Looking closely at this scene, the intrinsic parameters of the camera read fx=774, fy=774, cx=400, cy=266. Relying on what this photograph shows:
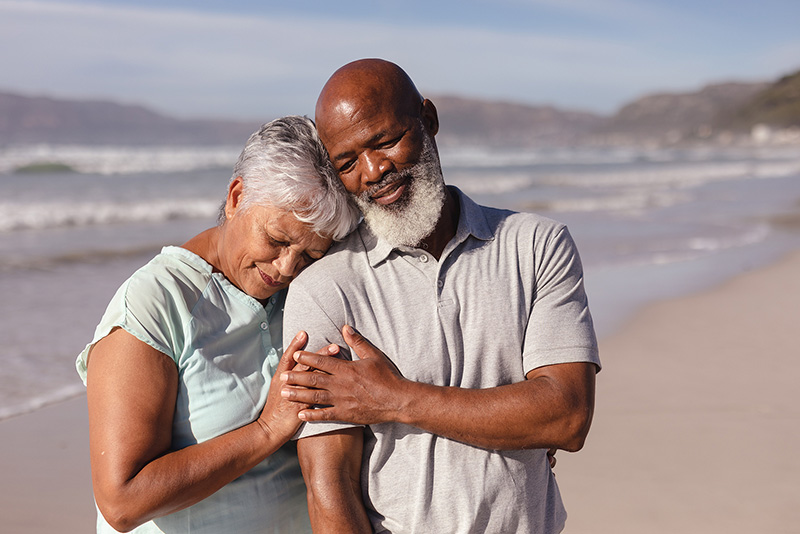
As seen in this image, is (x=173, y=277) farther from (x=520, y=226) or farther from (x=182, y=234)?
(x=182, y=234)

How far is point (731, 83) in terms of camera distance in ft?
440

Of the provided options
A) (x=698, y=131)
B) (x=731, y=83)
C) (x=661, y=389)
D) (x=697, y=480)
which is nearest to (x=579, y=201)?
(x=661, y=389)

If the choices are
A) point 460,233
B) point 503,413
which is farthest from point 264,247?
point 503,413

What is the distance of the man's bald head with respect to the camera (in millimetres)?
2066

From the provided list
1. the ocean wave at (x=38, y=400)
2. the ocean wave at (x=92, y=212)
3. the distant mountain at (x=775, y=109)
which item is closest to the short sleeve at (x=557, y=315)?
the ocean wave at (x=38, y=400)

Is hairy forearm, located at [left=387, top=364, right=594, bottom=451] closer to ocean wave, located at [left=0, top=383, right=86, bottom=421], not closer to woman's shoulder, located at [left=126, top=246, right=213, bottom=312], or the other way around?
woman's shoulder, located at [left=126, top=246, right=213, bottom=312]

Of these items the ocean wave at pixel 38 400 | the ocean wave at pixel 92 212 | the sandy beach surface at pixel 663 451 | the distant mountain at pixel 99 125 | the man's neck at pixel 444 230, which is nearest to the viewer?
the man's neck at pixel 444 230

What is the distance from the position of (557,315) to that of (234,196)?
0.94 metres

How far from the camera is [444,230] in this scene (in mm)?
2223

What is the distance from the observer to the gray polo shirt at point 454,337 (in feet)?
6.42

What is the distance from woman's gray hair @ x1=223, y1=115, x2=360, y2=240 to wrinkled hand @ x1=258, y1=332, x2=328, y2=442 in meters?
0.32

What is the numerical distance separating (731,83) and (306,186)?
484 feet

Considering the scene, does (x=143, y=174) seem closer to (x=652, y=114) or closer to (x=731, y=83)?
(x=652, y=114)

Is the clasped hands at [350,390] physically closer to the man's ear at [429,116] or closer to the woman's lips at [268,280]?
the woman's lips at [268,280]
